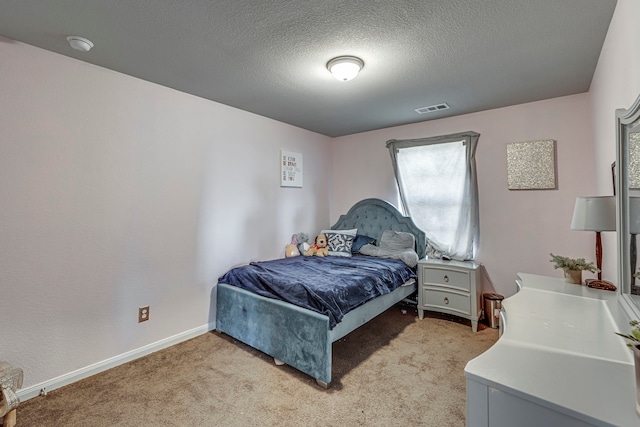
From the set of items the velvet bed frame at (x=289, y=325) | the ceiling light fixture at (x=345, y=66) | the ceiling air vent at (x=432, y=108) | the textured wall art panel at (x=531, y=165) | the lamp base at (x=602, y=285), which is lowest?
the velvet bed frame at (x=289, y=325)

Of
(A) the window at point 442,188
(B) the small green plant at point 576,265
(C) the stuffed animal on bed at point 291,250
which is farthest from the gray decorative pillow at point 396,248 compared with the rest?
(B) the small green plant at point 576,265

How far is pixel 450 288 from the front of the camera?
3033 millimetres

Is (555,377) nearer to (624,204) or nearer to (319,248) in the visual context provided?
(624,204)

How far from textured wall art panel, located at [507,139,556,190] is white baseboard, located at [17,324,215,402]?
3581mm

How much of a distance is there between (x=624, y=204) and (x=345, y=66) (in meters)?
1.79

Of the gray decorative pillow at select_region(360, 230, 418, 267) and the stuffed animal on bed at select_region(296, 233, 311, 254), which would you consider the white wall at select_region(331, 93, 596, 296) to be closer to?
the gray decorative pillow at select_region(360, 230, 418, 267)

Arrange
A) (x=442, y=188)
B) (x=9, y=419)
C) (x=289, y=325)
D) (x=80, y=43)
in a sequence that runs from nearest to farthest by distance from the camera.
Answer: (x=9, y=419) → (x=80, y=43) → (x=289, y=325) → (x=442, y=188)

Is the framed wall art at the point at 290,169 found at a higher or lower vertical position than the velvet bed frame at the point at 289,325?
higher

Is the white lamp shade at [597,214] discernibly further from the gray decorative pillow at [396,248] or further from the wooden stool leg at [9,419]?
the wooden stool leg at [9,419]

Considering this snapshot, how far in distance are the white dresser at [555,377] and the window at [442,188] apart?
2.09m

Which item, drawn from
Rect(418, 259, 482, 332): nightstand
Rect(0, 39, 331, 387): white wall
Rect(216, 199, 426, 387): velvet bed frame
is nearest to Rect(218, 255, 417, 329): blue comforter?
Rect(216, 199, 426, 387): velvet bed frame

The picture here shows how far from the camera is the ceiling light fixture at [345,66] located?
2080mm

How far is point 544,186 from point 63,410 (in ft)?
14.1

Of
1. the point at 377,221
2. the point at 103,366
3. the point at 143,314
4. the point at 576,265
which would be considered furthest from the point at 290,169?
the point at 576,265
